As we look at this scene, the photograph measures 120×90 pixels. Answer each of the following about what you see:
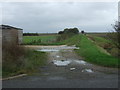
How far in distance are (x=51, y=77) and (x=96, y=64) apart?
14.8ft

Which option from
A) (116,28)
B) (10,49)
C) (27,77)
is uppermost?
(116,28)

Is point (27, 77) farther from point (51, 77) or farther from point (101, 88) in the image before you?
point (101, 88)

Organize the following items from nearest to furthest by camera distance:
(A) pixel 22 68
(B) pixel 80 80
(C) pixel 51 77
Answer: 1. (B) pixel 80 80
2. (C) pixel 51 77
3. (A) pixel 22 68

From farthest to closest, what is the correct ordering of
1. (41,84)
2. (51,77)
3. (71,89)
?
(51,77)
(41,84)
(71,89)

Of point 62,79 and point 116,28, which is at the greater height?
point 116,28

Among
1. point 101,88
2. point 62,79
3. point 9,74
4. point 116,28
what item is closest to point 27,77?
point 9,74

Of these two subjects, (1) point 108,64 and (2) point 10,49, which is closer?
(1) point 108,64

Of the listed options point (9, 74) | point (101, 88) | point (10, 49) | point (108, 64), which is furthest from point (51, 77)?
point (10, 49)

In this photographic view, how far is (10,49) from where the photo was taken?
1457cm

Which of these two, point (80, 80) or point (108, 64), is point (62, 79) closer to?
point (80, 80)

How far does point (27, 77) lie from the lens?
9.48 m

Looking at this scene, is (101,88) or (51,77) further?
(51,77)

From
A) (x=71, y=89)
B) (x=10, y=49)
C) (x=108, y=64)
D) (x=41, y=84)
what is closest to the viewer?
(x=71, y=89)

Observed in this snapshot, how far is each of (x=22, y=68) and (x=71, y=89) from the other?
14.0 feet
